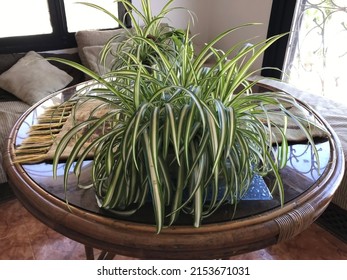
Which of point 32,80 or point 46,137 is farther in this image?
point 32,80

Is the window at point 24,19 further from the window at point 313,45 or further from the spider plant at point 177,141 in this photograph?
the spider plant at point 177,141

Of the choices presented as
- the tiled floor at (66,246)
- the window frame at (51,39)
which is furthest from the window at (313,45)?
the window frame at (51,39)

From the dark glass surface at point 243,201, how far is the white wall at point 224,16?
177cm

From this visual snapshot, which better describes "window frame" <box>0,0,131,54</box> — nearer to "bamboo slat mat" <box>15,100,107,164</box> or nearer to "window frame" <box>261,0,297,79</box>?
"window frame" <box>261,0,297,79</box>

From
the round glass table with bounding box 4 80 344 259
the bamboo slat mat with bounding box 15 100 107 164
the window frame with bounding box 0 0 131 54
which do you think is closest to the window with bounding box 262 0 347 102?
the window frame with bounding box 0 0 131 54

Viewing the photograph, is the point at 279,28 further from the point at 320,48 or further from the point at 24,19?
the point at 24,19

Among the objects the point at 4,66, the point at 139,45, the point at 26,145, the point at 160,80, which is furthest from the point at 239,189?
the point at 4,66

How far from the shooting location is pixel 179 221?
2.37 feet

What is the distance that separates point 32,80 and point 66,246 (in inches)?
48.3

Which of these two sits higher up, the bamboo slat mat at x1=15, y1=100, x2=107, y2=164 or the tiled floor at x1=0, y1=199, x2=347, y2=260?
the bamboo slat mat at x1=15, y1=100, x2=107, y2=164

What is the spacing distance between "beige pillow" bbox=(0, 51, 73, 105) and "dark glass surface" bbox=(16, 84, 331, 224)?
1.14 m

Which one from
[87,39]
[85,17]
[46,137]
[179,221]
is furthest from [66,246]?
[85,17]

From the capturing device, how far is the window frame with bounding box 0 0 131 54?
247 centimetres

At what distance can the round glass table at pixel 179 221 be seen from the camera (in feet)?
2.23
